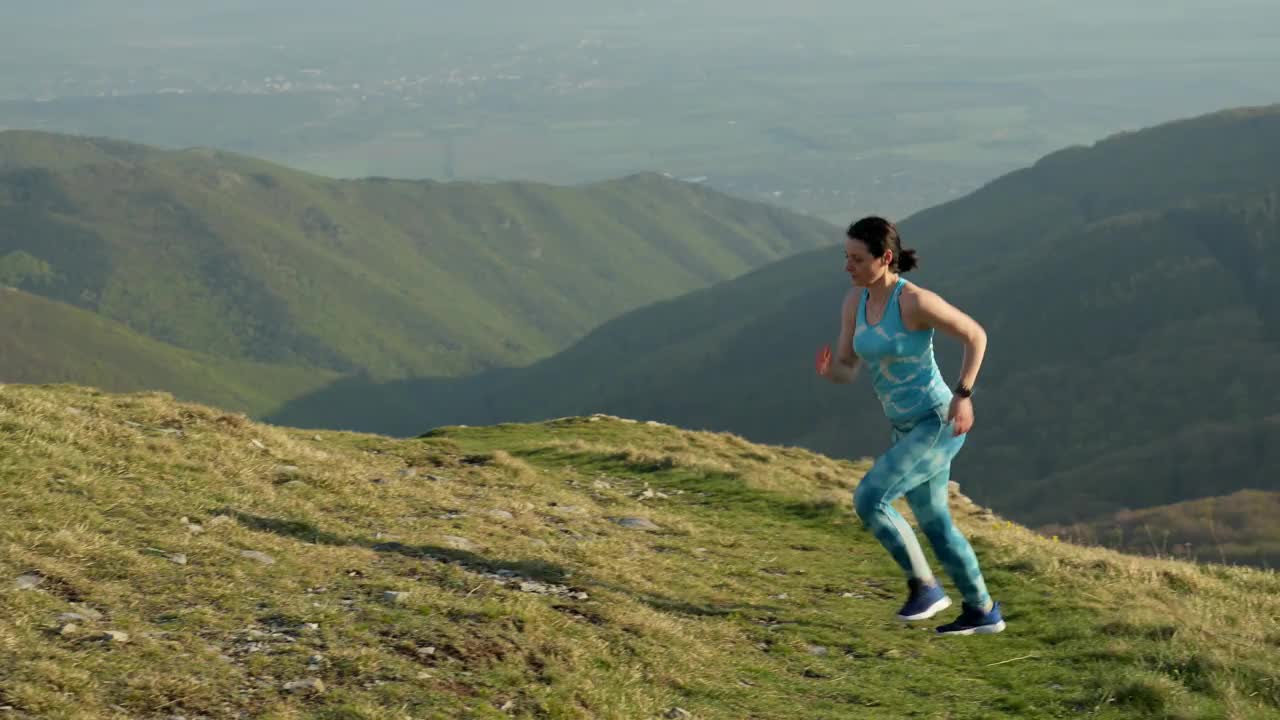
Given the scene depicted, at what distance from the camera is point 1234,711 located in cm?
1028

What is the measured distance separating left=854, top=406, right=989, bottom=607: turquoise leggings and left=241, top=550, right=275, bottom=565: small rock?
634cm

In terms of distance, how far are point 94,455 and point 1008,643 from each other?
11.5 metres

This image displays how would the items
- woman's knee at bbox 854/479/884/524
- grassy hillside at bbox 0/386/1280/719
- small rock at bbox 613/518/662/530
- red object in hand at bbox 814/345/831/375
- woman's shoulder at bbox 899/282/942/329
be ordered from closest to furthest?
grassy hillside at bbox 0/386/1280/719 → woman's shoulder at bbox 899/282/942/329 → woman's knee at bbox 854/479/884/524 → red object in hand at bbox 814/345/831/375 → small rock at bbox 613/518/662/530

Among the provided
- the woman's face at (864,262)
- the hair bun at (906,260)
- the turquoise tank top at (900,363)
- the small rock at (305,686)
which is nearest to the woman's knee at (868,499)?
the turquoise tank top at (900,363)

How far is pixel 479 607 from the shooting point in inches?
461

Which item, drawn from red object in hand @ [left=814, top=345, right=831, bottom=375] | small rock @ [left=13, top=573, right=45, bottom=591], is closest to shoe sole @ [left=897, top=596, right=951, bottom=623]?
red object in hand @ [left=814, top=345, right=831, bottom=375]

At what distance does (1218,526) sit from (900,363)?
561 ft

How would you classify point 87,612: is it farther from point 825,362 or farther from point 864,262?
point 864,262

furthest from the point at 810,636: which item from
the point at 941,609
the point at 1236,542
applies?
the point at 1236,542

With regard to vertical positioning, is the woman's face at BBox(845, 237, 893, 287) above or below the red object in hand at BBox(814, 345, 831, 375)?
above

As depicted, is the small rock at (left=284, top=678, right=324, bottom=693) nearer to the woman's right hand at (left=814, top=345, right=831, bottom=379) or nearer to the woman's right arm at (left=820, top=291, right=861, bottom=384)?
the woman's right arm at (left=820, top=291, right=861, bottom=384)

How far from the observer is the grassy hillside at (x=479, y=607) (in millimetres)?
9797

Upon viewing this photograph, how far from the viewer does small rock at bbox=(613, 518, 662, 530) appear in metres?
18.8

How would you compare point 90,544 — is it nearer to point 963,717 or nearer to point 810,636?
point 810,636
